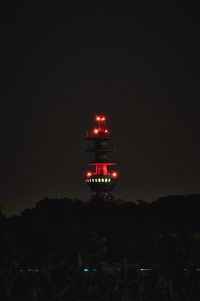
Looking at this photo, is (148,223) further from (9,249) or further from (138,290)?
(138,290)

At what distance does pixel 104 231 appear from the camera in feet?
486

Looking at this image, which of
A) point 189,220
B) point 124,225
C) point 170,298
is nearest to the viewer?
point 170,298

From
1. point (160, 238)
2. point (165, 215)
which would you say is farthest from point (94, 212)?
point (160, 238)

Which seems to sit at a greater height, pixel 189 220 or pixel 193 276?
pixel 189 220

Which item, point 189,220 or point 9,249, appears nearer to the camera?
point 9,249

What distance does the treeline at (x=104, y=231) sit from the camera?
4931 inches

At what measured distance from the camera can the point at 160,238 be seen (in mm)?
138500

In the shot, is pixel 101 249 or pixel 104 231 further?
pixel 104 231

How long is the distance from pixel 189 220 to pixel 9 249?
35266mm

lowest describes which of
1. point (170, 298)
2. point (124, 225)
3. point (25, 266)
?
point (170, 298)

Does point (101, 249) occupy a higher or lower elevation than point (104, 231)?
lower

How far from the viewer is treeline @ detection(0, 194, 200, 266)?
125 m

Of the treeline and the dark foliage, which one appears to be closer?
the dark foliage

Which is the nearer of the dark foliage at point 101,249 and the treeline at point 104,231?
the dark foliage at point 101,249
